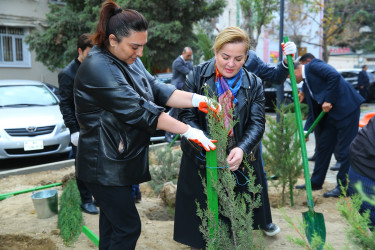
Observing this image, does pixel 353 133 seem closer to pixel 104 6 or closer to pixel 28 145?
pixel 104 6

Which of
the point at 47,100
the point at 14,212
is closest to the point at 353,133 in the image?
the point at 14,212

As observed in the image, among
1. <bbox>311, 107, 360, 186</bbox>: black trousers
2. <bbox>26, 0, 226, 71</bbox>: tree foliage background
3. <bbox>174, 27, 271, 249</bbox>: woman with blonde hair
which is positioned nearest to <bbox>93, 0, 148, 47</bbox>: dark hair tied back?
<bbox>174, 27, 271, 249</bbox>: woman with blonde hair

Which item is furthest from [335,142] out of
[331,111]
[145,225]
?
[145,225]

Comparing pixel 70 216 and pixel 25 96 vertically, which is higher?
pixel 25 96

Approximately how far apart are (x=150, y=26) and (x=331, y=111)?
10338 mm

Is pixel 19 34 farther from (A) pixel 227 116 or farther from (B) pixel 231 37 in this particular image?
(A) pixel 227 116

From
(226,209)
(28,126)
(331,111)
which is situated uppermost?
(331,111)

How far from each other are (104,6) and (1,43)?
16.7 meters

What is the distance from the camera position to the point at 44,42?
15.3 meters

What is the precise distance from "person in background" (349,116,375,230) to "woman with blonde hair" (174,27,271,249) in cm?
67

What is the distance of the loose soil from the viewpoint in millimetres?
3387

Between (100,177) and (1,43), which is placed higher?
(1,43)

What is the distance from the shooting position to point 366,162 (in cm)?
223

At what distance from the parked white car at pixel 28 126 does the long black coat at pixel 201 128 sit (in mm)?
4372
